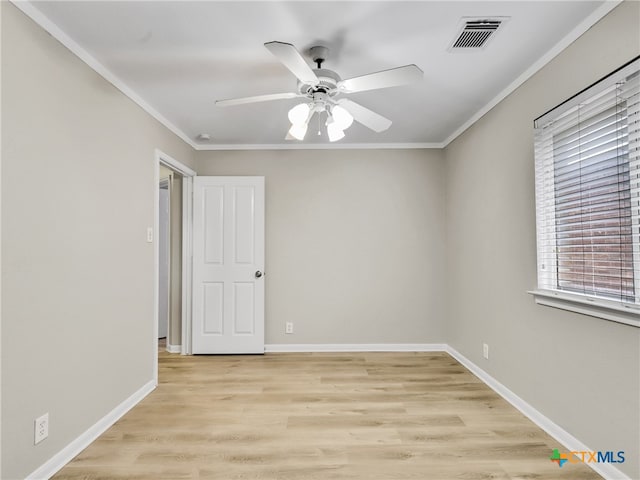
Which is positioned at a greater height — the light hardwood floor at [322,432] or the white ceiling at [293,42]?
the white ceiling at [293,42]

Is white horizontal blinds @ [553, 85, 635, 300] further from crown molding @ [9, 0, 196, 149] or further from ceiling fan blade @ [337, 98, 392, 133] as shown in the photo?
crown molding @ [9, 0, 196, 149]

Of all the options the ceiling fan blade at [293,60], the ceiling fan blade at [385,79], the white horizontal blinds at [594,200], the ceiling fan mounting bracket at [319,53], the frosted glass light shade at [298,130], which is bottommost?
the white horizontal blinds at [594,200]

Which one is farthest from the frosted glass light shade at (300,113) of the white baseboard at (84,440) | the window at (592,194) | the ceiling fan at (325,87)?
the white baseboard at (84,440)

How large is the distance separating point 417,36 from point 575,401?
7.38 ft

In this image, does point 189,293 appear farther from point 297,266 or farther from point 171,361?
point 297,266

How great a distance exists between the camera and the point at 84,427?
2174 millimetres

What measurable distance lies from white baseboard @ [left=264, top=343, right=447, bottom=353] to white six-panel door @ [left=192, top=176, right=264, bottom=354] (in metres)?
0.29

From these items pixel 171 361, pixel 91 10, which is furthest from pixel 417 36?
pixel 171 361

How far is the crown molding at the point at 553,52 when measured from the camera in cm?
180

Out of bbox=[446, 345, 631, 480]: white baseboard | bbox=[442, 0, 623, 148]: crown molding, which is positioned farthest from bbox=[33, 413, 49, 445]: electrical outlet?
bbox=[442, 0, 623, 148]: crown molding

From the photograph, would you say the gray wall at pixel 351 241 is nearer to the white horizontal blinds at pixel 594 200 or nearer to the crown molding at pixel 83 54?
the crown molding at pixel 83 54

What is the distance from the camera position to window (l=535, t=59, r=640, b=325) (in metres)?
1.71

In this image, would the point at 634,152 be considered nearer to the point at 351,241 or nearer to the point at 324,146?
the point at 351,241

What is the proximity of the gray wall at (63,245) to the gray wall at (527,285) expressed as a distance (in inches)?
112
